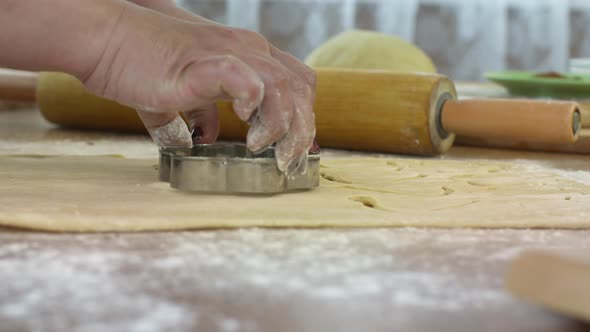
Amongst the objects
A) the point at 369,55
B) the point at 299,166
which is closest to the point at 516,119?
the point at 299,166

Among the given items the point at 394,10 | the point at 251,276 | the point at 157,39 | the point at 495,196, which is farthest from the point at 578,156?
the point at 394,10

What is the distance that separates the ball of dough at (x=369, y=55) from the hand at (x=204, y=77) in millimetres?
1278

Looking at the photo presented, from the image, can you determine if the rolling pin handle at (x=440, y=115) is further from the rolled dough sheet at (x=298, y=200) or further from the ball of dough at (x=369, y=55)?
the ball of dough at (x=369, y=55)

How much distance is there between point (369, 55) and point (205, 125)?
1086 mm

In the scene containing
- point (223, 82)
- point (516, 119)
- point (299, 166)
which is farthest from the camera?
point (516, 119)

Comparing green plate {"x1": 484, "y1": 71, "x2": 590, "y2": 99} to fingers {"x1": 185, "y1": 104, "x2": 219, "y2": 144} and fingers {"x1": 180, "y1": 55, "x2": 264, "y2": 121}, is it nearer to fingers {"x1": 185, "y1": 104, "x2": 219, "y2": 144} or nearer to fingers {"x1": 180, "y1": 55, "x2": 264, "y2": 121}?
fingers {"x1": 185, "y1": 104, "x2": 219, "y2": 144}

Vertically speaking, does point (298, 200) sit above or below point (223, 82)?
below

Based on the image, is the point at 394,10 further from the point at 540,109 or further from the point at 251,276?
the point at 251,276

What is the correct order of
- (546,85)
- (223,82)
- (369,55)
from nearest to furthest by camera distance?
(223,82) → (546,85) → (369,55)

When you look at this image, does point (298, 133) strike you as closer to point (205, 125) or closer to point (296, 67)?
point (296, 67)

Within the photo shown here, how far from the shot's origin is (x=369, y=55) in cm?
222

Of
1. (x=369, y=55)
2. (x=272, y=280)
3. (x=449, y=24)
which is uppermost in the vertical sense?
(x=449, y=24)

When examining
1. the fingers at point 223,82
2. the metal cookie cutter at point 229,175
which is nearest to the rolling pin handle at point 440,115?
the metal cookie cutter at point 229,175

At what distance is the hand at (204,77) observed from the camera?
87 centimetres
